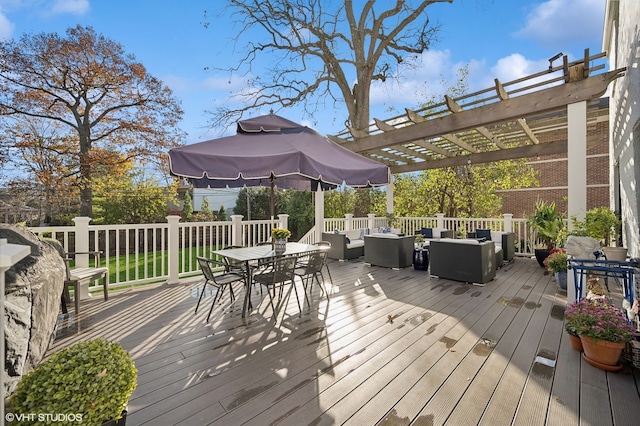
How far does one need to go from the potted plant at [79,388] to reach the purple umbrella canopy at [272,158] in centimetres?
189

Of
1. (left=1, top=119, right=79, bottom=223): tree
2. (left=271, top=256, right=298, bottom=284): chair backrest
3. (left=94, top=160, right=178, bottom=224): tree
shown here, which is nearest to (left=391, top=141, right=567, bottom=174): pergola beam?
(left=271, top=256, right=298, bottom=284): chair backrest

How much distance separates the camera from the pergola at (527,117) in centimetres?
437

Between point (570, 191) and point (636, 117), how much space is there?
1585mm

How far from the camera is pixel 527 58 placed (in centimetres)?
980

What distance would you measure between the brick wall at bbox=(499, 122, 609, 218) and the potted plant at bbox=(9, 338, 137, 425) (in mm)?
14430

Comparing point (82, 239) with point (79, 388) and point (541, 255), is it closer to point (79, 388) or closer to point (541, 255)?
point (79, 388)

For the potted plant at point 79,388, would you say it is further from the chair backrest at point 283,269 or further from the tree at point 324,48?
the tree at point 324,48

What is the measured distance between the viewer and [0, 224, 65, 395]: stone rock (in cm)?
188

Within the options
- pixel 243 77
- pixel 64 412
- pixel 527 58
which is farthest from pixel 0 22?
pixel 527 58

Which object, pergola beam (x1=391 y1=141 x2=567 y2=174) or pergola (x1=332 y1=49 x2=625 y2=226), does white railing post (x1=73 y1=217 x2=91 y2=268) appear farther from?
pergola beam (x1=391 y1=141 x2=567 y2=174)

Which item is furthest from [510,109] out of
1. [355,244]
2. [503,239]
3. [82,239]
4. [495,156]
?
[82,239]

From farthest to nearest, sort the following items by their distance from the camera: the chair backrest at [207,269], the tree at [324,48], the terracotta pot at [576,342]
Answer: the tree at [324,48] → the chair backrest at [207,269] → the terracotta pot at [576,342]

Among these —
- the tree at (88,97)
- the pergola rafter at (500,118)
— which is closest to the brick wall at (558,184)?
the pergola rafter at (500,118)

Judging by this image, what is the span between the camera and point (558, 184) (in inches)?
589
